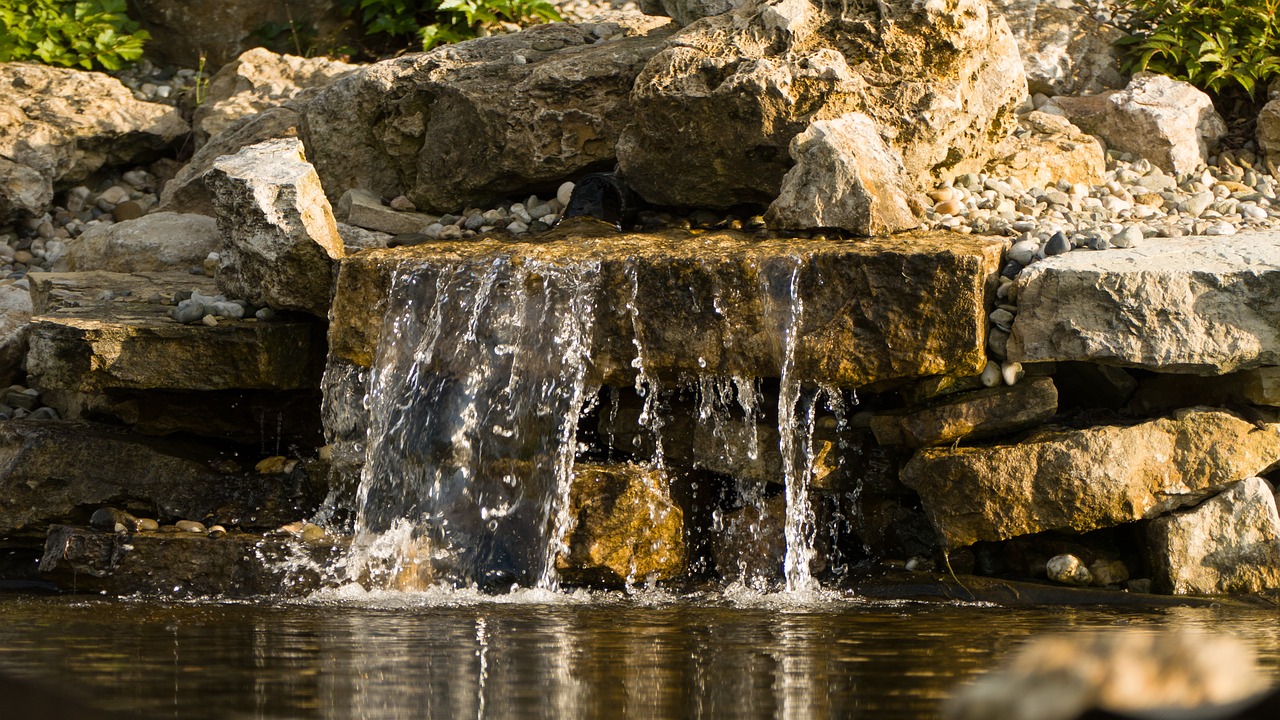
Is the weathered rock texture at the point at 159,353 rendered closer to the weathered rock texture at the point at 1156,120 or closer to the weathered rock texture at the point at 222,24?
the weathered rock texture at the point at 1156,120

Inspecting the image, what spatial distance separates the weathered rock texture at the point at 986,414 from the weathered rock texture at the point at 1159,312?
16 cm

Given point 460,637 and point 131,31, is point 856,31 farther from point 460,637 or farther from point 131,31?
point 131,31

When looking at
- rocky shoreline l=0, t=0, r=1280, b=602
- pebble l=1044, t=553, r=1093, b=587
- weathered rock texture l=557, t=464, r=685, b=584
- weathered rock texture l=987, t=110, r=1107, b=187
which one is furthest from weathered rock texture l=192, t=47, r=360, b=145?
pebble l=1044, t=553, r=1093, b=587

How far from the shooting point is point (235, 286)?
6637 millimetres

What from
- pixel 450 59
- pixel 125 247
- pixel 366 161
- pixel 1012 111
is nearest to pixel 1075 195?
pixel 1012 111

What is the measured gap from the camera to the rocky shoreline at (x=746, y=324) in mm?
5383

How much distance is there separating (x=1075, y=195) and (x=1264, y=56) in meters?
1.90

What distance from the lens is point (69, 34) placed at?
34.8 ft

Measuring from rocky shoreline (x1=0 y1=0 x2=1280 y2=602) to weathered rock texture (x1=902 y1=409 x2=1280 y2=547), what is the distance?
0.04 feet

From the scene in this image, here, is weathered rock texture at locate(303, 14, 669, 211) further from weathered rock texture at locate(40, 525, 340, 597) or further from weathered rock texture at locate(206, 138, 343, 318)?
weathered rock texture at locate(40, 525, 340, 597)

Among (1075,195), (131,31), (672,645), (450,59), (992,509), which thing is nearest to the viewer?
(672,645)

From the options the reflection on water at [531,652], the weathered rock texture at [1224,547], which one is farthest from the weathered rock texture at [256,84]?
the weathered rock texture at [1224,547]

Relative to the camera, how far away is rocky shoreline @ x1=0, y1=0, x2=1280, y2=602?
5.38 m

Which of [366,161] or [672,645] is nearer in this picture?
[672,645]
